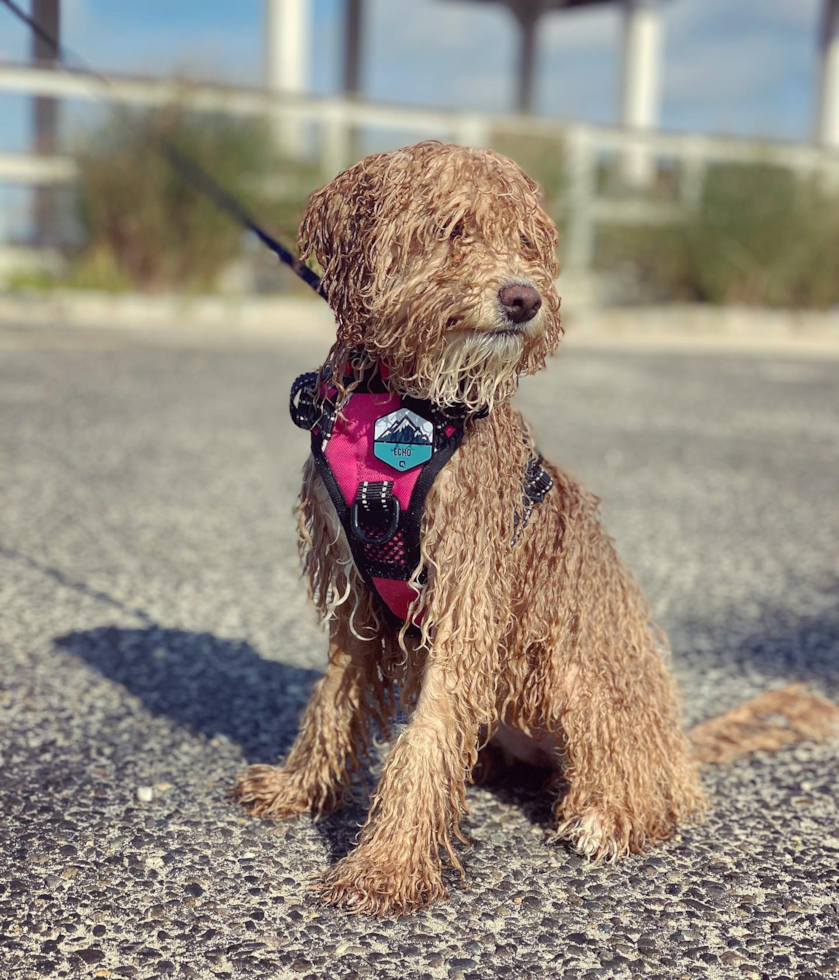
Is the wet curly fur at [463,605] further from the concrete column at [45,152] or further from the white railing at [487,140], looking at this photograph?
the concrete column at [45,152]

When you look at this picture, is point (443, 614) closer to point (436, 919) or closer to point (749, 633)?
point (436, 919)

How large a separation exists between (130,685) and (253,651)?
60cm

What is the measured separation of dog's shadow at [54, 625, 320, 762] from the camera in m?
3.79

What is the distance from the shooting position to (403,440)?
2.63m

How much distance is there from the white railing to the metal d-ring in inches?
615

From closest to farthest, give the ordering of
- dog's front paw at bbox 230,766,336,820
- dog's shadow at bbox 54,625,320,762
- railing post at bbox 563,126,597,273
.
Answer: dog's front paw at bbox 230,766,336,820
dog's shadow at bbox 54,625,320,762
railing post at bbox 563,126,597,273

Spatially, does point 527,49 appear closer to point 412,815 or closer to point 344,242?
point 344,242

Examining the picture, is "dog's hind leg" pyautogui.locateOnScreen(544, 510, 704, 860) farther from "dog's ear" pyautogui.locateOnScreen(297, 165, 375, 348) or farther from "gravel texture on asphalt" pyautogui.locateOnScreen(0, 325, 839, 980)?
"dog's ear" pyautogui.locateOnScreen(297, 165, 375, 348)

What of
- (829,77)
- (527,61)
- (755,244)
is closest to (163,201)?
(755,244)

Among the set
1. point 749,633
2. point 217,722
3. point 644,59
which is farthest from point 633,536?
point 644,59

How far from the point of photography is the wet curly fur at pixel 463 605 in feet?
8.07

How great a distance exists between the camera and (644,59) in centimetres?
2611

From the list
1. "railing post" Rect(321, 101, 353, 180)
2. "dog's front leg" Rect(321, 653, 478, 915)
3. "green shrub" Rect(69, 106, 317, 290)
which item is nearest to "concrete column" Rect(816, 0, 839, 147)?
"railing post" Rect(321, 101, 353, 180)

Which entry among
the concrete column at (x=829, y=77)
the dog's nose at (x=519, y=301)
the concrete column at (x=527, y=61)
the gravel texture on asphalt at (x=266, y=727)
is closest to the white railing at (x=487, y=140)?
the concrete column at (x=829, y=77)
